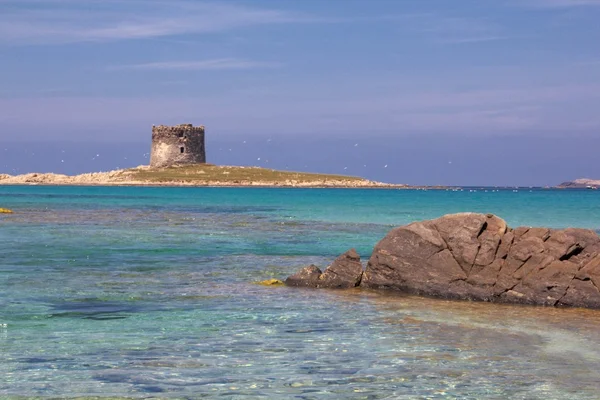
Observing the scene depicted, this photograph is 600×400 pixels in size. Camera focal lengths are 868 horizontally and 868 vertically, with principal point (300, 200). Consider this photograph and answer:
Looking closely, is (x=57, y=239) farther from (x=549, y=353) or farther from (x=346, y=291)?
(x=549, y=353)

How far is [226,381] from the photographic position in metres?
11.5

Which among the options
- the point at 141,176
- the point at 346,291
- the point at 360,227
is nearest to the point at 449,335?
the point at 346,291

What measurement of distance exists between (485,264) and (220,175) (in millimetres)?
150313

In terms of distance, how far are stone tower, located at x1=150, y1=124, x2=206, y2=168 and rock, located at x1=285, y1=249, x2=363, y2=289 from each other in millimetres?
149222

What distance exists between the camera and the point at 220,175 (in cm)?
16900

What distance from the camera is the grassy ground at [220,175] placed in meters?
166

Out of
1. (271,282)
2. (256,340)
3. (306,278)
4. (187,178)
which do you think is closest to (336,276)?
(306,278)

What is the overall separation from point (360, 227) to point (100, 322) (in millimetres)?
33948

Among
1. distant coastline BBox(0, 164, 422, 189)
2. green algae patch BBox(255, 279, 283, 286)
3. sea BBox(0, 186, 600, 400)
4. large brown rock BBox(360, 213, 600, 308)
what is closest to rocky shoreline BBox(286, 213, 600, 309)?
large brown rock BBox(360, 213, 600, 308)

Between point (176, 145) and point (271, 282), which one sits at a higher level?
point (176, 145)

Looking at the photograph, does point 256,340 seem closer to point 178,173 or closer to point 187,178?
point 187,178

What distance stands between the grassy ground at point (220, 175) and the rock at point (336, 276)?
467 feet

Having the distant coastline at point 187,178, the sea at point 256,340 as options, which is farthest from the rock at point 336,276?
the distant coastline at point 187,178

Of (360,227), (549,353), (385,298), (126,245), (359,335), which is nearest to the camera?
(549,353)
